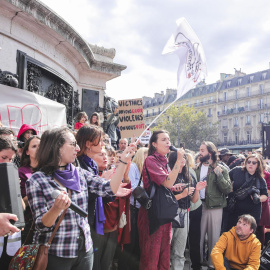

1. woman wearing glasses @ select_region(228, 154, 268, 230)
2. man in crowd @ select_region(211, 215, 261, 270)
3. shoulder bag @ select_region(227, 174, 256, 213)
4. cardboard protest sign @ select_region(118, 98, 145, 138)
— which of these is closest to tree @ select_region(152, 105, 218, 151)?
woman wearing glasses @ select_region(228, 154, 268, 230)

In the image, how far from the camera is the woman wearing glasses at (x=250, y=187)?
18.6ft

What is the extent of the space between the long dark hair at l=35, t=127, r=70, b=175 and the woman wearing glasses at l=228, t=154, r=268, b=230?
4.02 metres

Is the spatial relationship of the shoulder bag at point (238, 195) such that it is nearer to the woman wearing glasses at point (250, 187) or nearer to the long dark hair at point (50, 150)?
the woman wearing glasses at point (250, 187)

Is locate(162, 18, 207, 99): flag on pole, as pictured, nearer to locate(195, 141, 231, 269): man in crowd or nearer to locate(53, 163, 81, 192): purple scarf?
locate(195, 141, 231, 269): man in crowd

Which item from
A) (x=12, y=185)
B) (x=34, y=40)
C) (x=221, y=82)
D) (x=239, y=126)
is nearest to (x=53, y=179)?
(x=12, y=185)

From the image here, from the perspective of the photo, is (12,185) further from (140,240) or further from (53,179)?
(140,240)

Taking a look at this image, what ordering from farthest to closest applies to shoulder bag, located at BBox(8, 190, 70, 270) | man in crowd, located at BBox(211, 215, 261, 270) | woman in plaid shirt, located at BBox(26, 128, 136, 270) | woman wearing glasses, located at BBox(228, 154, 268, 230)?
woman wearing glasses, located at BBox(228, 154, 268, 230)
man in crowd, located at BBox(211, 215, 261, 270)
woman in plaid shirt, located at BBox(26, 128, 136, 270)
shoulder bag, located at BBox(8, 190, 70, 270)

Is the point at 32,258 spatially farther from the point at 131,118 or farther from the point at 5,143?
the point at 131,118

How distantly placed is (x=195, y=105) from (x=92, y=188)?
70.4m

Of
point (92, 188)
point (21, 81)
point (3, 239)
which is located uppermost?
point (21, 81)

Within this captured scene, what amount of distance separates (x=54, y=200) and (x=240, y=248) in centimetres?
343

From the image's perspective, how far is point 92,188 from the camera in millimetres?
2748

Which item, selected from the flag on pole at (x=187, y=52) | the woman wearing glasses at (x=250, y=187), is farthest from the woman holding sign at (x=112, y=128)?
the flag on pole at (x=187, y=52)

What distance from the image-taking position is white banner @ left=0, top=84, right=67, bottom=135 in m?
5.18
